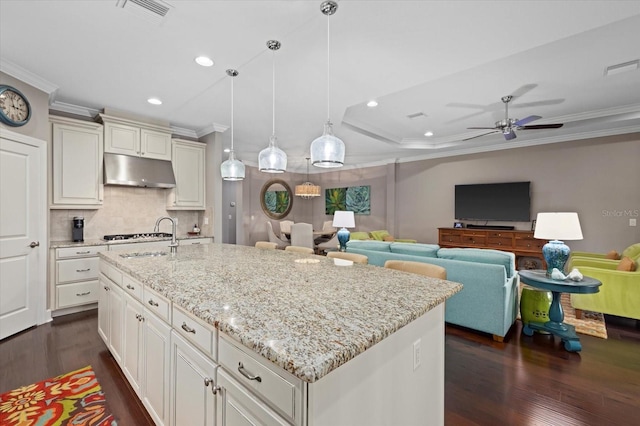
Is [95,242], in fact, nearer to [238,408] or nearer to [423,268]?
[238,408]

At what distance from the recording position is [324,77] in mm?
2998

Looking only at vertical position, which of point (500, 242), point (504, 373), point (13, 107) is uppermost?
point (13, 107)

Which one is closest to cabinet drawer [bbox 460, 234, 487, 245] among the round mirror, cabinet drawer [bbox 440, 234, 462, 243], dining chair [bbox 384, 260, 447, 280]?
cabinet drawer [bbox 440, 234, 462, 243]

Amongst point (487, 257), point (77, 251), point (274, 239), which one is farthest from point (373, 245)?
point (274, 239)

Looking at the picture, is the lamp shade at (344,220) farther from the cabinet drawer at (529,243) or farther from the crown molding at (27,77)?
the crown molding at (27,77)

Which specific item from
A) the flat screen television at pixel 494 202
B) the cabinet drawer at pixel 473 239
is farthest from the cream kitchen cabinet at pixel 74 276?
the flat screen television at pixel 494 202

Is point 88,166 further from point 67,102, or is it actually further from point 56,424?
point 56,424

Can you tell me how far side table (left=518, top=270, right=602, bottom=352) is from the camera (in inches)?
104

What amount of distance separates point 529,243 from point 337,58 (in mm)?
4867

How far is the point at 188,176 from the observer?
15.2 feet

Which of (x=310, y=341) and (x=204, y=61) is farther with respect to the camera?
(x=204, y=61)

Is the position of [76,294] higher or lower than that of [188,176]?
lower

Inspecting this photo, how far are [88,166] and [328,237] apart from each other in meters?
5.23

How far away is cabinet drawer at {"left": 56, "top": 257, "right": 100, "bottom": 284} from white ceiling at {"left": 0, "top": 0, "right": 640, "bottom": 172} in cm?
194
